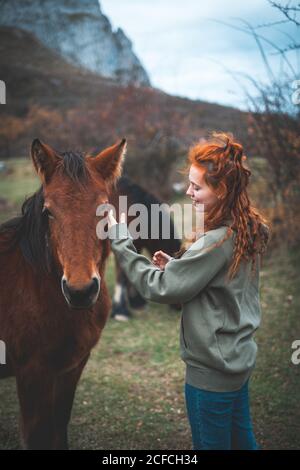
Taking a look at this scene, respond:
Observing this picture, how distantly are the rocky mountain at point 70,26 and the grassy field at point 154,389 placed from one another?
10.8 m

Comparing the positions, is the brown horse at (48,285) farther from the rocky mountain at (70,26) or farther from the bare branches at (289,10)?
the rocky mountain at (70,26)

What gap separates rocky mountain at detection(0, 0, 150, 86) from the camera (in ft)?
41.0

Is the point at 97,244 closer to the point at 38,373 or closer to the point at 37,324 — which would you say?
the point at 37,324

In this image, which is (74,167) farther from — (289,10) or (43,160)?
(289,10)

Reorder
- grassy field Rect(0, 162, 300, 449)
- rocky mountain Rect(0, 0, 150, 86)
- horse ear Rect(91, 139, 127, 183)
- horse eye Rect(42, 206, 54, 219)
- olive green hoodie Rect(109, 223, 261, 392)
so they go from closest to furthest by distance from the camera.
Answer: olive green hoodie Rect(109, 223, 261, 392), horse eye Rect(42, 206, 54, 219), horse ear Rect(91, 139, 127, 183), grassy field Rect(0, 162, 300, 449), rocky mountain Rect(0, 0, 150, 86)

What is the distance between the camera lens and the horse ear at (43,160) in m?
2.13

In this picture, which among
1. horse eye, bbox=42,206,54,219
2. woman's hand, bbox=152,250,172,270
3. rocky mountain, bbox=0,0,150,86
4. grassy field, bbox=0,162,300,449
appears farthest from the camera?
rocky mountain, bbox=0,0,150,86

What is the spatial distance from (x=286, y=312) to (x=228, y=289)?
178 inches

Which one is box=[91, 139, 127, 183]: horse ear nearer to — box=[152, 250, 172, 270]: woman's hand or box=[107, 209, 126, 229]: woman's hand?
box=[107, 209, 126, 229]: woman's hand

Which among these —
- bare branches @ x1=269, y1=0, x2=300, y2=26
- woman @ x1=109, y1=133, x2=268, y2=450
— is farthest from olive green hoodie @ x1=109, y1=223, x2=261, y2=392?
bare branches @ x1=269, y1=0, x2=300, y2=26

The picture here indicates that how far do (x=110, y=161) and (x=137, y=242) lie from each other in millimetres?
3308

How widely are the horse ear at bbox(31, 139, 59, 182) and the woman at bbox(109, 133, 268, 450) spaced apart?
66cm

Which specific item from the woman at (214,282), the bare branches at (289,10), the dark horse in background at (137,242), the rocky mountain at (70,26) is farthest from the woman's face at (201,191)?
the rocky mountain at (70,26)
